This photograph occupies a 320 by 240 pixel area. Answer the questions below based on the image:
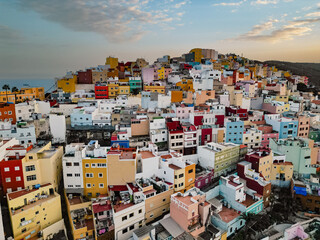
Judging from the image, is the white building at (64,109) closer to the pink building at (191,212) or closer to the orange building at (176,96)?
the orange building at (176,96)

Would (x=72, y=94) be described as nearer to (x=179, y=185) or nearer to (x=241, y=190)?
(x=179, y=185)

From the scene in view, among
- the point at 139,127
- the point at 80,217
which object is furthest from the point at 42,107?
the point at 80,217

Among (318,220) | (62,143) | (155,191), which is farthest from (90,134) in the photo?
(318,220)

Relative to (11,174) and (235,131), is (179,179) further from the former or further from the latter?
(11,174)

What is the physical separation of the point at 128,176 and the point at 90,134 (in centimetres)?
1501

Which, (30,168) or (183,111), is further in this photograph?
(183,111)

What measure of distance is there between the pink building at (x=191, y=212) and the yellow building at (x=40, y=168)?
12.9m

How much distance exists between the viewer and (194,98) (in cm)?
4712

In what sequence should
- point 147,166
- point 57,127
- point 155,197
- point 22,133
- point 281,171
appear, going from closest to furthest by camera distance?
point 155,197 < point 147,166 < point 281,171 < point 22,133 < point 57,127

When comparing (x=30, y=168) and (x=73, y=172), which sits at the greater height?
(x=30, y=168)

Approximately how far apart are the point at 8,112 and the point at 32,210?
72.8 feet

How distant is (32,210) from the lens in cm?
2097

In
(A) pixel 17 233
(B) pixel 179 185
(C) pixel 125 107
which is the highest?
(C) pixel 125 107

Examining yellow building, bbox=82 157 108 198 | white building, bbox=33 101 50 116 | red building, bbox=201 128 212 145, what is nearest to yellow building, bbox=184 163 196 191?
yellow building, bbox=82 157 108 198
